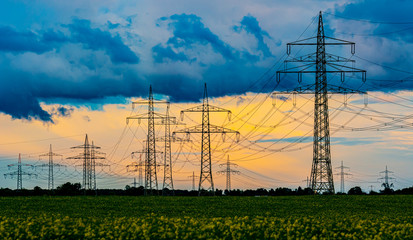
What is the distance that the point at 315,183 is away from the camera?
70.6 m

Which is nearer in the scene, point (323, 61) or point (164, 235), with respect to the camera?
point (164, 235)

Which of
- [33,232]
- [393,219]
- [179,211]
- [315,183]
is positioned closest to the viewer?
[33,232]

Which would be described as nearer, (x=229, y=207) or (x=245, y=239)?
(x=245, y=239)

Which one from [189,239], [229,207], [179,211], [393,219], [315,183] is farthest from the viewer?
[315,183]

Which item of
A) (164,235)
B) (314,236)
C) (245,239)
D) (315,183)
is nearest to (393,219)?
(314,236)

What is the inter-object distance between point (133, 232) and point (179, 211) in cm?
2490

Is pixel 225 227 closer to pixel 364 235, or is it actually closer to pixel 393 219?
pixel 364 235

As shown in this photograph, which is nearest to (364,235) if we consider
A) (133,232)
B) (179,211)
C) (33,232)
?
(133,232)

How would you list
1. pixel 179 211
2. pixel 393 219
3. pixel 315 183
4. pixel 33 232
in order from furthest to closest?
pixel 315 183 < pixel 179 211 < pixel 393 219 < pixel 33 232

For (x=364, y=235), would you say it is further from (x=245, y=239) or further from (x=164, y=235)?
(x=164, y=235)

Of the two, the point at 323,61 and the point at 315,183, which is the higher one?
the point at 323,61

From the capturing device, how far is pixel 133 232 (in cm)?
2719

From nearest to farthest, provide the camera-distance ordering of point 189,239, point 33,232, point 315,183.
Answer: point 189,239 < point 33,232 < point 315,183

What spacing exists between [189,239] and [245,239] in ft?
9.92
